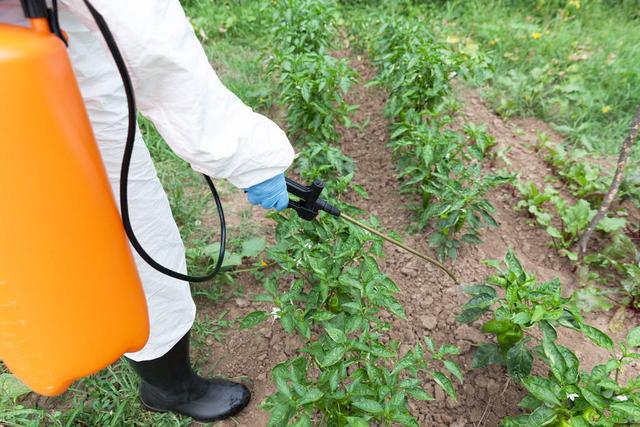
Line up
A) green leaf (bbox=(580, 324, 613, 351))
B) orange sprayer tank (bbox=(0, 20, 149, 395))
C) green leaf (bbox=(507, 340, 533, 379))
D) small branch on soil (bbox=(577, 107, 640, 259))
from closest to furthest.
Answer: orange sprayer tank (bbox=(0, 20, 149, 395))
green leaf (bbox=(580, 324, 613, 351))
green leaf (bbox=(507, 340, 533, 379))
small branch on soil (bbox=(577, 107, 640, 259))

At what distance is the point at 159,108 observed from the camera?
3.31ft

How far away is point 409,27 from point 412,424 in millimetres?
2323

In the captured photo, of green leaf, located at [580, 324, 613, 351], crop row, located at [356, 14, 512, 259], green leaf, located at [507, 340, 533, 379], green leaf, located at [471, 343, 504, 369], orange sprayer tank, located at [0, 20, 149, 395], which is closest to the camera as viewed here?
orange sprayer tank, located at [0, 20, 149, 395]

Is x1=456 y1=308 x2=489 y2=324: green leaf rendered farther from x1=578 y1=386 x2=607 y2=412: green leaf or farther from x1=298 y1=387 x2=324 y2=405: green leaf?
x1=298 y1=387 x2=324 y2=405: green leaf

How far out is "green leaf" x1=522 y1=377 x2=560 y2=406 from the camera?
1.27m

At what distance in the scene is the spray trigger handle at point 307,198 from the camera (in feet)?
4.49

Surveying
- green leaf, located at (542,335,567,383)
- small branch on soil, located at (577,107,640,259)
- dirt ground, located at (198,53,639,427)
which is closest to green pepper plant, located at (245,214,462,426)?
dirt ground, located at (198,53,639,427)

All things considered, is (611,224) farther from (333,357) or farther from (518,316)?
(333,357)

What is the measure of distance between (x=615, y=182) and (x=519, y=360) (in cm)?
98

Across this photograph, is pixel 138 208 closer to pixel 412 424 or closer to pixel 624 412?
pixel 412 424

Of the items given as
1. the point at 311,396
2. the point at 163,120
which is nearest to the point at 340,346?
the point at 311,396

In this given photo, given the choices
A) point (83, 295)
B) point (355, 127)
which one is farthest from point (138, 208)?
point (355, 127)

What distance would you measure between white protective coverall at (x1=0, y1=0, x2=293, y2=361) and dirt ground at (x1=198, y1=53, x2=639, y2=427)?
2.23 ft

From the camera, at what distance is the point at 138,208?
3.83 feet
